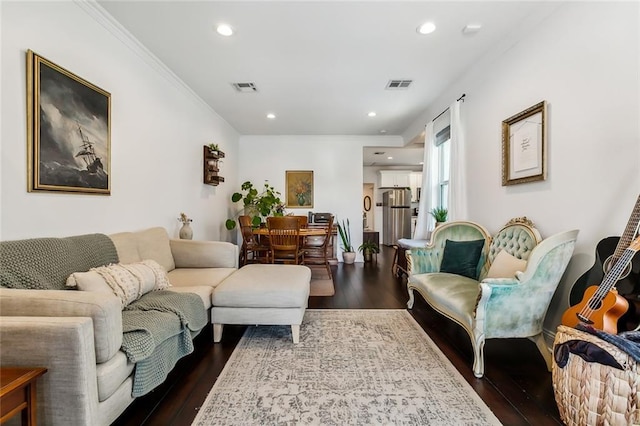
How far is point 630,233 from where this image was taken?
1524mm

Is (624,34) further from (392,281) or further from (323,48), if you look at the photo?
(392,281)

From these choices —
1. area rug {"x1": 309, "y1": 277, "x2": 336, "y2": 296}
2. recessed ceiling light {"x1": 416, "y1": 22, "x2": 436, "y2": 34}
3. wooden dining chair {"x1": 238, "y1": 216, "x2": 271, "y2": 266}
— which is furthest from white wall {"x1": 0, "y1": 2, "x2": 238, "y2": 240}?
recessed ceiling light {"x1": 416, "y1": 22, "x2": 436, "y2": 34}

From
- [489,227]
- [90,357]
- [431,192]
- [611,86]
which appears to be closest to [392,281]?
[431,192]

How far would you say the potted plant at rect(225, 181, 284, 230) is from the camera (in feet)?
17.7

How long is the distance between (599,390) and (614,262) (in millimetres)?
735

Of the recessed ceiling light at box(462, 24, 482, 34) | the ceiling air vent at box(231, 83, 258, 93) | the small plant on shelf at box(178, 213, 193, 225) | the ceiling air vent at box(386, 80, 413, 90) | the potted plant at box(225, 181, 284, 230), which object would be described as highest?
the ceiling air vent at box(231, 83, 258, 93)

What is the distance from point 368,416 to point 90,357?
133 cm

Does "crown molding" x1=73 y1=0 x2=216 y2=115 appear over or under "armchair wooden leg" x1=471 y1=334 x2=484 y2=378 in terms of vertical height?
over

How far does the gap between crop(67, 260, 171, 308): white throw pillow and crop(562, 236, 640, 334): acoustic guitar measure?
2.64m

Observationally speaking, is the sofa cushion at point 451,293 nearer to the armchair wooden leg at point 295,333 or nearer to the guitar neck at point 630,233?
the guitar neck at point 630,233

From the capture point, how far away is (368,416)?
1.51 meters

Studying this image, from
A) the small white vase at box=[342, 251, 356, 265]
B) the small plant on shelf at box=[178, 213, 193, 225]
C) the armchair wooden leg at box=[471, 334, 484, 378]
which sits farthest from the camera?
the small white vase at box=[342, 251, 356, 265]

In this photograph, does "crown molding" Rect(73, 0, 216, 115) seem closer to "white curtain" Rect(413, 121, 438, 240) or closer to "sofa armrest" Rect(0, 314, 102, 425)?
"sofa armrest" Rect(0, 314, 102, 425)

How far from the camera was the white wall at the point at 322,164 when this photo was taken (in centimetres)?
601
